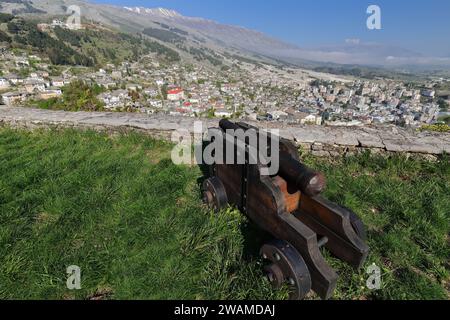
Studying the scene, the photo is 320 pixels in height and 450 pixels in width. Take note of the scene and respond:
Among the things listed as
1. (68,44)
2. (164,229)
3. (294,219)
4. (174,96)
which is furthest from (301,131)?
(68,44)

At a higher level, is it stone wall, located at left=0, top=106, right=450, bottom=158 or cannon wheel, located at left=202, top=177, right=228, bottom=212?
stone wall, located at left=0, top=106, right=450, bottom=158

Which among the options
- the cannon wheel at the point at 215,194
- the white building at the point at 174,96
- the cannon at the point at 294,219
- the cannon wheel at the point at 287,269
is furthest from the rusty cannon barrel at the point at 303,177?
the white building at the point at 174,96

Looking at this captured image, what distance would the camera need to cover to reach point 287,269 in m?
1.99

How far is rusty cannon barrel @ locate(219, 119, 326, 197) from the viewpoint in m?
2.01

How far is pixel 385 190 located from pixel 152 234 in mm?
3076

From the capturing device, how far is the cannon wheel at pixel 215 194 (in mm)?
2939

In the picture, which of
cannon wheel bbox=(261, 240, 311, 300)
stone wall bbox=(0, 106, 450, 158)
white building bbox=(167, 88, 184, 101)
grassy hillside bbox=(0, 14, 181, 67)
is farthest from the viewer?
grassy hillside bbox=(0, 14, 181, 67)

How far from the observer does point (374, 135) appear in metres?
4.52

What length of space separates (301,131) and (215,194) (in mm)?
2541

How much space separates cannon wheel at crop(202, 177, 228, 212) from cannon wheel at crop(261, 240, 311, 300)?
93 cm

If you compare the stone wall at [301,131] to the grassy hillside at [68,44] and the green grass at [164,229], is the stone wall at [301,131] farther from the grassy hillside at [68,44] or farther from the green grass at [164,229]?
the grassy hillside at [68,44]

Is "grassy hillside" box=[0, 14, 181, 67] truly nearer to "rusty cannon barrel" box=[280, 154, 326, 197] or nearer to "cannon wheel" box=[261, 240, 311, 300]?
"rusty cannon barrel" box=[280, 154, 326, 197]

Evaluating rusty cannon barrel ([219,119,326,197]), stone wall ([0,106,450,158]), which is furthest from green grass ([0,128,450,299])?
rusty cannon barrel ([219,119,326,197])
